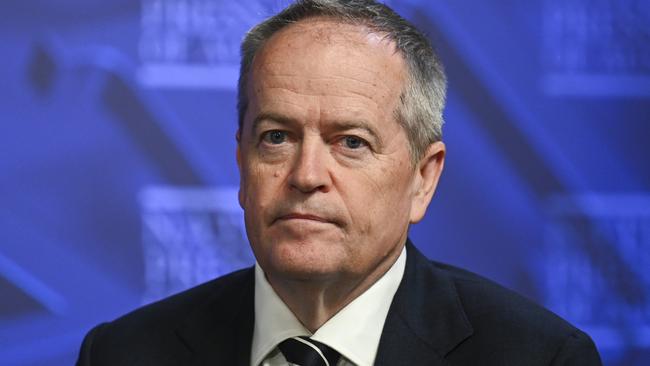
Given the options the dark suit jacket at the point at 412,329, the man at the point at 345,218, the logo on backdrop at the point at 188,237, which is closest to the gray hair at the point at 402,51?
the man at the point at 345,218

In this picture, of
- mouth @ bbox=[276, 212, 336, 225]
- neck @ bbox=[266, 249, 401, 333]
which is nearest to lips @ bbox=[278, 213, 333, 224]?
mouth @ bbox=[276, 212, 336, 225]

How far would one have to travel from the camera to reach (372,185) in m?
2.14

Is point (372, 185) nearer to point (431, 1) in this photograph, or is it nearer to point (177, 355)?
point (177, 355)

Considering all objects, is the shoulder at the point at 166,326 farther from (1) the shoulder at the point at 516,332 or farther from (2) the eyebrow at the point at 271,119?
(1) the shoulder at the point at 516,332

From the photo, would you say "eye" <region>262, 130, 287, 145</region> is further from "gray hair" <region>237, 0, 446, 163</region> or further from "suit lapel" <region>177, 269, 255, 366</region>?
"suit lapel" <region>177, 269, 255, 366</region>

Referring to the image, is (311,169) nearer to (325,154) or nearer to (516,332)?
(325,154)

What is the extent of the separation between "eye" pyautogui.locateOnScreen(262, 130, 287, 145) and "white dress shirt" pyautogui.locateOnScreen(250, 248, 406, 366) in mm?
337

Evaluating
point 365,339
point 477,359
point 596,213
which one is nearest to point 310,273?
point 365,339

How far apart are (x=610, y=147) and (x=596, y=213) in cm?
23

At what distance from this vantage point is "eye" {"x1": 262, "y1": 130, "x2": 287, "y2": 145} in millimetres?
2145

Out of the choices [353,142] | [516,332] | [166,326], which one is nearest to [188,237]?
[166,326]

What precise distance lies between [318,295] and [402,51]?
1.91 feet

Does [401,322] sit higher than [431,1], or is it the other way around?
[431,1]

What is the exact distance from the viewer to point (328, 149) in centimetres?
211
